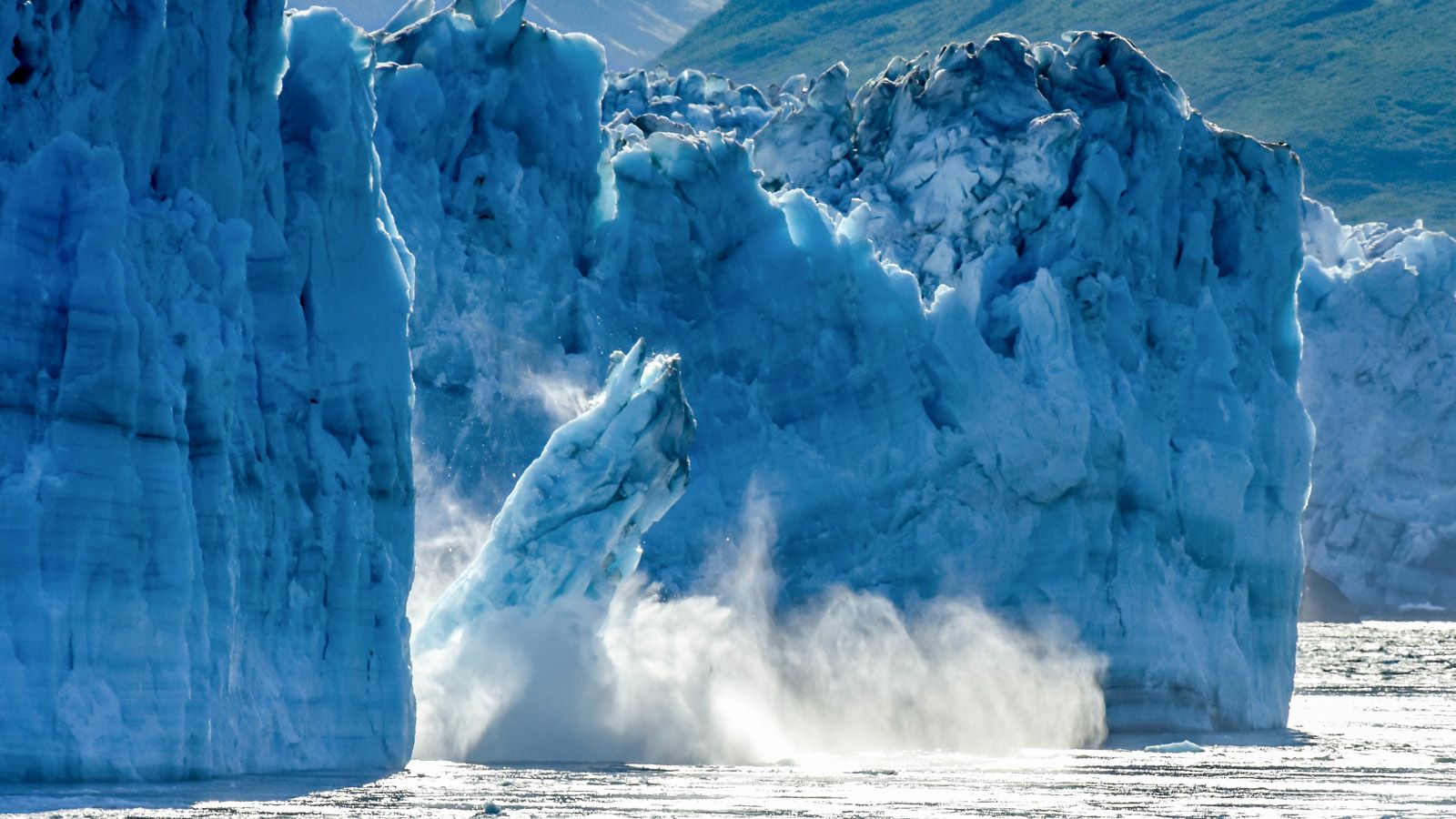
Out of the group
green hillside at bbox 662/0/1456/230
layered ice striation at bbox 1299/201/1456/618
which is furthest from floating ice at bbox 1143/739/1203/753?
green hillside at bbox 662/0/1456/230

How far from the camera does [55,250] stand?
18594 millimetres

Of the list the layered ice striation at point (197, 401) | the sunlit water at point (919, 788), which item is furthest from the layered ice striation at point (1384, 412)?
the layered ice striation at point (197, 401)

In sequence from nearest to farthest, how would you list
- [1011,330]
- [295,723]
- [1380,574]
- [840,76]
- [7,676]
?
[7,676], [295,723], [1011,330], [840,76], [1380,574]

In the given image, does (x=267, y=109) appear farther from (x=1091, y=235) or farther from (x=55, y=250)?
(x=1091, y=235)

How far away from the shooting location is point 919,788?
22.2 m

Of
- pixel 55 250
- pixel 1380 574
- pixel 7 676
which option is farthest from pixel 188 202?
pixel 1380 574

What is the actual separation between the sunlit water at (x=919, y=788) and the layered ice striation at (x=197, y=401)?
2.28 ft

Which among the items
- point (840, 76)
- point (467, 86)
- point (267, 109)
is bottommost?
point (267, 109)

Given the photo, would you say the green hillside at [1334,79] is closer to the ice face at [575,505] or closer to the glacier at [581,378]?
the glacier at [581,378]

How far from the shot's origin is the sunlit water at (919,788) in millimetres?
18078

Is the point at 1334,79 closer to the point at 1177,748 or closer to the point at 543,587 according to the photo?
the point at 1177,748

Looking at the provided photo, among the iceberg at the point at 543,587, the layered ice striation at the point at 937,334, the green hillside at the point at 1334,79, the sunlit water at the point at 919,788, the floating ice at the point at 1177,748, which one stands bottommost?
the sunlit water at the point at 919,788

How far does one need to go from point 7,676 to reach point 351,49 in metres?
7.59

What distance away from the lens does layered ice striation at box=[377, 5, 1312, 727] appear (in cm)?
2947
